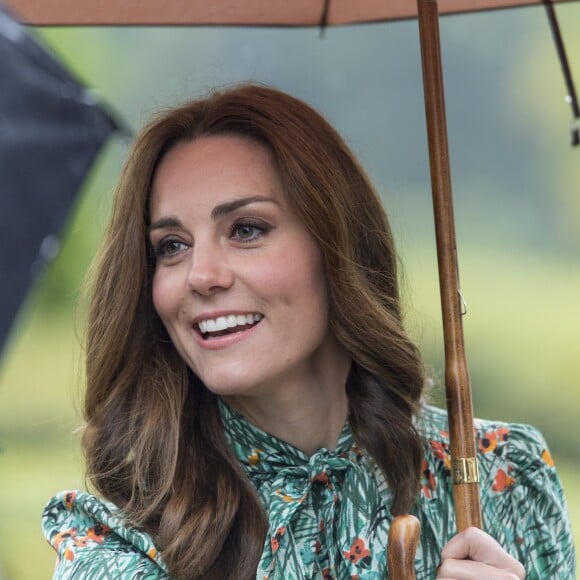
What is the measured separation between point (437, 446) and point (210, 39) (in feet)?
5.72

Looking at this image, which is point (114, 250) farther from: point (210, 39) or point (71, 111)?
point (210, 39)

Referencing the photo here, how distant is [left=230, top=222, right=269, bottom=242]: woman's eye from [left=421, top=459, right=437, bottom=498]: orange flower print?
61 cm

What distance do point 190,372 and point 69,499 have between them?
0.35 m

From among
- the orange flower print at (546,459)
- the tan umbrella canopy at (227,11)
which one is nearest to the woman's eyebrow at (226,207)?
the tan umbrella canopy at (227,11)

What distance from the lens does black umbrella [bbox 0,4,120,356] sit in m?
2.67

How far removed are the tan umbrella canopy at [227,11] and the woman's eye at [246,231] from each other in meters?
0.60

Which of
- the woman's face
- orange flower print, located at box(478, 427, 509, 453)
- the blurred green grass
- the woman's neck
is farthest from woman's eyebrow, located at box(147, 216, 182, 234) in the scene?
the blurred green grass

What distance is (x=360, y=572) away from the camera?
2189mm

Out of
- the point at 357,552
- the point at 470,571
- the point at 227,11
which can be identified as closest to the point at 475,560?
the point at 470,571

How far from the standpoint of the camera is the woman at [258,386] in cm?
214

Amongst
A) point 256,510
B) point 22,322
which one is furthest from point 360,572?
point 22,322

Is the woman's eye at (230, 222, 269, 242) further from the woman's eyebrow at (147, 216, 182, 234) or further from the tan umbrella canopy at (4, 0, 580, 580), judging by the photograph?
the tan umbrella canopy at (4, 0, 580, 580)

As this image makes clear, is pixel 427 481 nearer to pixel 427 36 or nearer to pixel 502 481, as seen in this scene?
pixel 502 481

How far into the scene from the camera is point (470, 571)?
1844 mm
